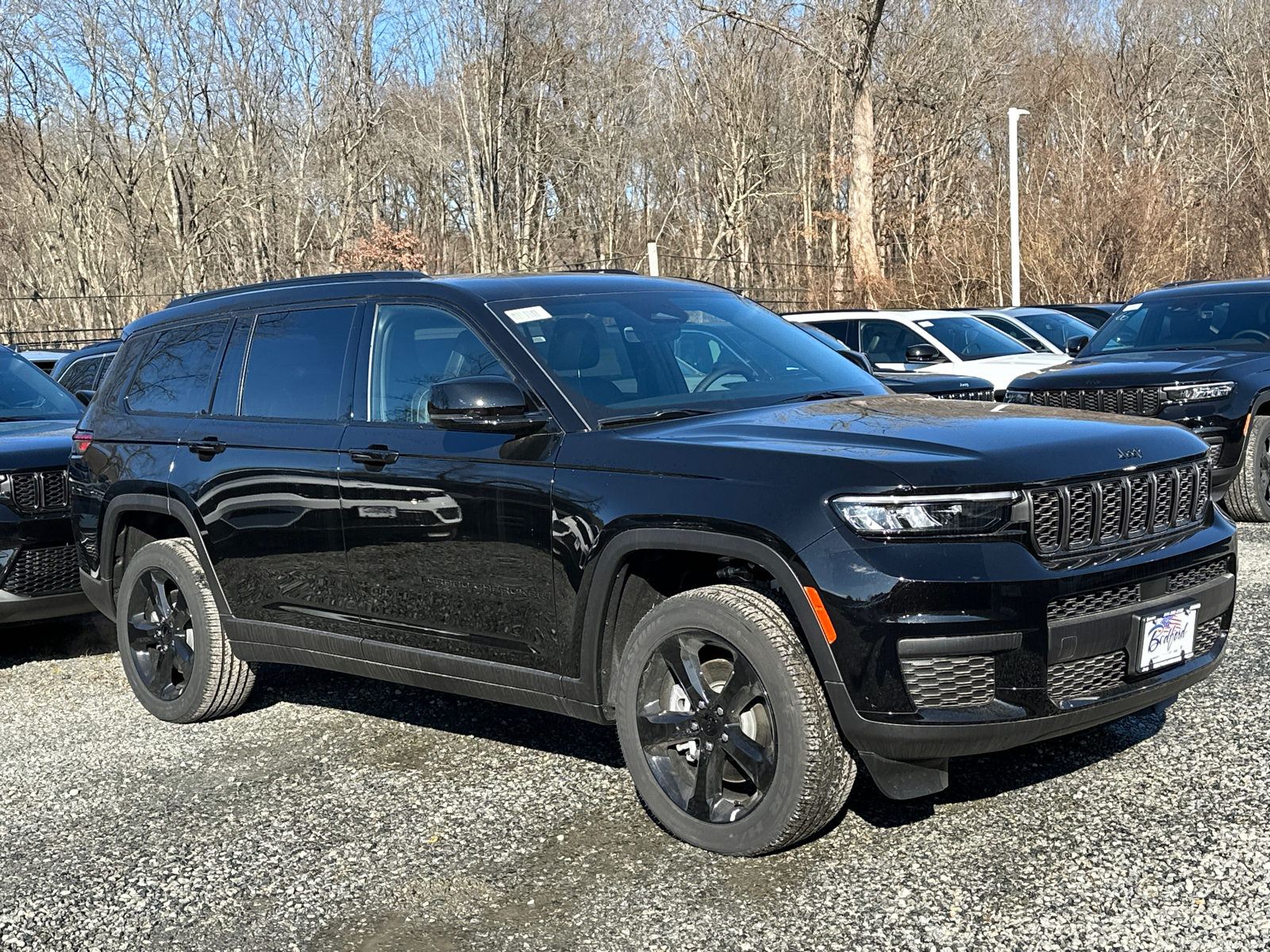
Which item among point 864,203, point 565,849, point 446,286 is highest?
point 864,203

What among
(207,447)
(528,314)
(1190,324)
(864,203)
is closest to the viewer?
(528,314)

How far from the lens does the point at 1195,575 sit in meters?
4.18

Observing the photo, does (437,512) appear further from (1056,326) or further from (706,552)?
(1056,326)

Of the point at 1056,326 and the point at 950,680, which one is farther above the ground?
the point at 1056,326

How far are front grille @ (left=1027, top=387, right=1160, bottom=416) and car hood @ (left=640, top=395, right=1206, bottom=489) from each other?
5373 mm

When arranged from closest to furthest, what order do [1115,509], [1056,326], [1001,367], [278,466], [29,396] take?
[1115,509] < [278,466] < [29,396] < [1001,367] < [1056,326]

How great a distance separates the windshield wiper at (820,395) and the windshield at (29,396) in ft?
17.3

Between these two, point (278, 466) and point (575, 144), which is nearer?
point (278, 466)

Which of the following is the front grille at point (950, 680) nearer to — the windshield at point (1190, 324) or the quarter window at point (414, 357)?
the quarter window at point (414, 357)

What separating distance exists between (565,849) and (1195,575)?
6.94ft

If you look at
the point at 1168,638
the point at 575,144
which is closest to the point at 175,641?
the point at 1168,638

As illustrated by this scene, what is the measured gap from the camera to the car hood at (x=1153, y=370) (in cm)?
968

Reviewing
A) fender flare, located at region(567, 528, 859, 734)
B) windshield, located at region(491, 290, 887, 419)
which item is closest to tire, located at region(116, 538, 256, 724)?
windshield, located at region(491, 290, 887, 419)

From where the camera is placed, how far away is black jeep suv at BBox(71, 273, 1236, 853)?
3.74m
